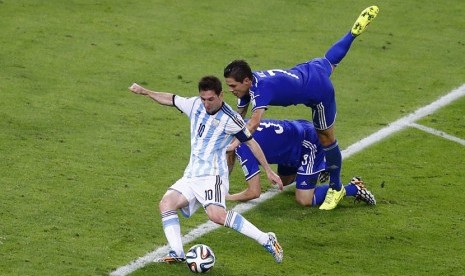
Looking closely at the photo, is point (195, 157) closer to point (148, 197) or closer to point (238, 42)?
point (148, 197)

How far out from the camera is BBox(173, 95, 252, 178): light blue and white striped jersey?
11.5 metres

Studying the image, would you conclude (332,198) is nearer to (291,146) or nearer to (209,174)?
(291,146)

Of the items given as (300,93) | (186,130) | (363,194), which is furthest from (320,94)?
(186,130)

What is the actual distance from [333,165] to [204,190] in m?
2.57

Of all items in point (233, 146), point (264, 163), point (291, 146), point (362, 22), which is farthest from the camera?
point (362, 22)

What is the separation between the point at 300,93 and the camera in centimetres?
1305

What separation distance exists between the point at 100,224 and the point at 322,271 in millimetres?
2460

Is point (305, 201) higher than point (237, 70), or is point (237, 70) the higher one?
point (237, 70)

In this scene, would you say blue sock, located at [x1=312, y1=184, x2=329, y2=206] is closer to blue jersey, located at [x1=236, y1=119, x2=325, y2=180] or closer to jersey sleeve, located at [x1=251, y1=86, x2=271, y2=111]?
blue jersey, located at [x1=236, y1=119, x2=325, y2=180]

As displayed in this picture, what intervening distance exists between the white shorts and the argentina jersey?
60 mm

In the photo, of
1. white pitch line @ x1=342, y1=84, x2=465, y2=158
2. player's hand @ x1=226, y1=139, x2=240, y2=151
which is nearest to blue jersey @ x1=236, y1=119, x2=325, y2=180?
player's hand @ x1=226, y1=139, x2=240, y2=151

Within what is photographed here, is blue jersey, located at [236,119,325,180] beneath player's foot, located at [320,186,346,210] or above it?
above

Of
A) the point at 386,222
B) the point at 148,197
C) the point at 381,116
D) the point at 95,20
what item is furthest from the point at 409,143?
the point at 95,20

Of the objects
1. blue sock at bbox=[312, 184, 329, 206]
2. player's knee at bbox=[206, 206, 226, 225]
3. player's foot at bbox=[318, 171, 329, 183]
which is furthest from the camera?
player's foot at bbox=[318, 171, 329, 183]
